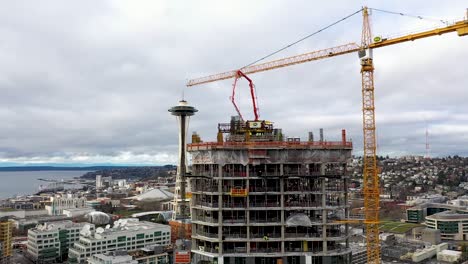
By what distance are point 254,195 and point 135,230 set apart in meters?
89.4

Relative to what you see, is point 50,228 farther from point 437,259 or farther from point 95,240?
point 437,259

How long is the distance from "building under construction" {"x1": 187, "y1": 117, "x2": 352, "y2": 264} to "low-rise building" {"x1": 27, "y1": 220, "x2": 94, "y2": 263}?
89.3 metres

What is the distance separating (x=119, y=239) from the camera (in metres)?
129

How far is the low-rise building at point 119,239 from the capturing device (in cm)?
12350

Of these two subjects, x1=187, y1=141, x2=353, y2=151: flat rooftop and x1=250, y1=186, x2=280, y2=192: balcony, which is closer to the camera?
x1=187, y1=141, x2=353, y2=151: flat rooftop

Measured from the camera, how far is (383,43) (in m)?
79.4

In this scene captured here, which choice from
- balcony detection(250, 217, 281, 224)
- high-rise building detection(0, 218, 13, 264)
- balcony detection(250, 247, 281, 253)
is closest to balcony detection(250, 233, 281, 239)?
balcony detection(250, 247, 281, 253)

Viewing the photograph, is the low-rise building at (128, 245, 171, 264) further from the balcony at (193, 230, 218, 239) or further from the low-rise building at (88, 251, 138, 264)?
the balcony at (193, 230, 218, 239)

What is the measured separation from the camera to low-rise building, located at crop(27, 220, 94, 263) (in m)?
131

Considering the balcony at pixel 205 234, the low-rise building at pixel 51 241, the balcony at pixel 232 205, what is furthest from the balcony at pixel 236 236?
the low-rise building at pixel 51 241

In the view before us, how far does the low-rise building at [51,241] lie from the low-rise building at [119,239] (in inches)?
276

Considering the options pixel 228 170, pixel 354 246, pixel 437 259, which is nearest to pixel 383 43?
pixel 228 170

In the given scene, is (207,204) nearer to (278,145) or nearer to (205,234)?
(205,234)

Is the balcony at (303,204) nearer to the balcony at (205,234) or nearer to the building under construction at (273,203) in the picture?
the building under construction at (273,203)
